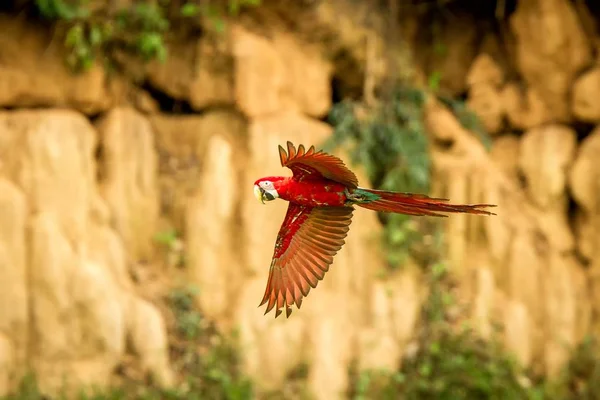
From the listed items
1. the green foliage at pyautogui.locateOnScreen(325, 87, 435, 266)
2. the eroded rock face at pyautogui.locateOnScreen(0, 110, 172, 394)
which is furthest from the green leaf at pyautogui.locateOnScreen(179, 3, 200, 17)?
the green foliage at pyautogui.locateOnScreen(325, 87, 435, 266)

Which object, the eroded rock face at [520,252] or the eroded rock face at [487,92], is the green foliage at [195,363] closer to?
the eroded rock face at [520,252]

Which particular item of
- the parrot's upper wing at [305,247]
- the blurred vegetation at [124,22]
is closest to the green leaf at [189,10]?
the blurred vegetation at [124,22]

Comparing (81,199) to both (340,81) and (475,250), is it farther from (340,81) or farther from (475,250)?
(475,250)

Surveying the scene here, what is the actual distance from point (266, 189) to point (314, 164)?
0.24 m

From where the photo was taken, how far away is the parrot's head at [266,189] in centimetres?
272

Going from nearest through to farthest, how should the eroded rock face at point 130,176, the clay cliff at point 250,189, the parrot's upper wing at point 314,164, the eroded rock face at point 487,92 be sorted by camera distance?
the parrot's upper wing at point 314,164 < the clay cliff at point 250,189 < the eroded rock face at point 130,176 < the eroded rock face at point 487,92

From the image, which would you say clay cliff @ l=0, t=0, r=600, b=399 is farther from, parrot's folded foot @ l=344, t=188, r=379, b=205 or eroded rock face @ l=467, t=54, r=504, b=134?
parrot's folded foot @ l=344, t=188, r=379, b=205

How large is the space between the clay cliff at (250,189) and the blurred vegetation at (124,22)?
150 millimetres

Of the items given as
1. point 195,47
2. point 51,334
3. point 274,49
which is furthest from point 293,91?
point 51,334

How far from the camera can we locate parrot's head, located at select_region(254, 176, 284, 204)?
2723mm

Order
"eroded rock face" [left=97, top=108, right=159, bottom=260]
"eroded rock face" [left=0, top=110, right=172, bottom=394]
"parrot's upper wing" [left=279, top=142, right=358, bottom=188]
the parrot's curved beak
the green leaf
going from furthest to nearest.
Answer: the green leaf < "eroded rock face" [left=97, top=108, right=159, bottom=260] < "eroded rock face" [left=0, top=110, right=172, bottom=394] < the parrot's curved beak < "parrot's upper wing" [left=279, top=142, right=358, bottom=188]

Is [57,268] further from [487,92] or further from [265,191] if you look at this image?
[487,92]

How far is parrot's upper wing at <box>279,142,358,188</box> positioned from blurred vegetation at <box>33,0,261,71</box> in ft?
15.2

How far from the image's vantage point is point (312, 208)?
3213 mm
